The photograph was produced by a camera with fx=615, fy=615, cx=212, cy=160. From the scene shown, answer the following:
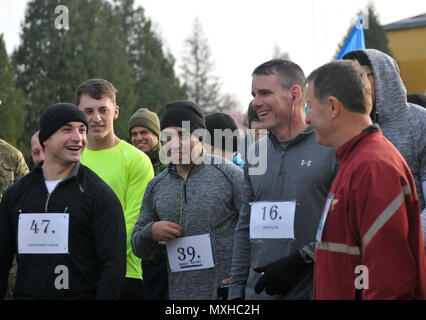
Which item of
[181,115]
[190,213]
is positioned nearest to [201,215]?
[190,213]

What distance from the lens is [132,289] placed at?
4695mm

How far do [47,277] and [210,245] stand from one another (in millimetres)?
1021

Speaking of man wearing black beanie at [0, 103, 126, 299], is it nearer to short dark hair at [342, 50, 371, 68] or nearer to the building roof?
short dark hair at [342, 50, 371, 68]

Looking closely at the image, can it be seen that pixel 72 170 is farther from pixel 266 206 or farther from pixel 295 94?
pixel 295 94

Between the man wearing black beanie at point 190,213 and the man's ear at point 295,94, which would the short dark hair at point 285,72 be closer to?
the man's ear at point 295,94

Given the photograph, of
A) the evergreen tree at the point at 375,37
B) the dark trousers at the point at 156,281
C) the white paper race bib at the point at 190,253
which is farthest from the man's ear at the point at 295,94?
the evergreen tree at the point at 375,37

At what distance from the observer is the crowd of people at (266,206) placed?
7.70 ft

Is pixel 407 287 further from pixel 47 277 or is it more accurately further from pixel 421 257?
pixel 47 277

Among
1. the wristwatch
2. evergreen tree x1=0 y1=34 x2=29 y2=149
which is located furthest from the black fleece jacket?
evergreen tree x1=0 y1=34 x2=29 y2=149

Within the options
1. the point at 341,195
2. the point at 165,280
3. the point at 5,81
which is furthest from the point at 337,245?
the point at 5,81

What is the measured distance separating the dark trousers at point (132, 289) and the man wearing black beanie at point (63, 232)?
1011 mm

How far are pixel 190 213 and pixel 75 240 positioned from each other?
30.7 inches

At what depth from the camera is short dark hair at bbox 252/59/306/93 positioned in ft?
11.5

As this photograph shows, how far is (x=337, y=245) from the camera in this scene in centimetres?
244
